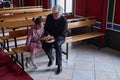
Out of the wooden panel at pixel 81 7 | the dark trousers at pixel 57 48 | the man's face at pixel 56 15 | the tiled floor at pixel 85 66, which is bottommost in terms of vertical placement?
the tiled floor at pixel 85 66

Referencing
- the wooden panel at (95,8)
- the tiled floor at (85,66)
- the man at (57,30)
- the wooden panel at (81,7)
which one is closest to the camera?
the tiled floor at (85,66)

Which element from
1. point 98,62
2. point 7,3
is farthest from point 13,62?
point 7,3

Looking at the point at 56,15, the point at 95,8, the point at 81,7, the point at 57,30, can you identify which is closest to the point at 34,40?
the point at 57,30

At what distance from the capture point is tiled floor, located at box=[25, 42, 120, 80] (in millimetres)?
3082

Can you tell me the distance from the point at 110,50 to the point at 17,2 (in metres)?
5.78

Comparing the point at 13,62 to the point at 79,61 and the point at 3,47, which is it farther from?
the point at 79,61

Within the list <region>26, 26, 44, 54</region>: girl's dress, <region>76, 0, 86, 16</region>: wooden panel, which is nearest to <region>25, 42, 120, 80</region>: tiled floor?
<region>26, 26, 44, 54</region>: girl's dress

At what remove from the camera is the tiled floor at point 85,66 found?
3082 millimetres

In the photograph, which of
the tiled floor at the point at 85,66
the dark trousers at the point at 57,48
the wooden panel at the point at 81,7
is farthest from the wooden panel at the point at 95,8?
the dark trousers at the point at 57,48

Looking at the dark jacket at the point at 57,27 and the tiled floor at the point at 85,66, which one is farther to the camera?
the dark jacket at the point at 57,27

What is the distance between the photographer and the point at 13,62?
3.55m

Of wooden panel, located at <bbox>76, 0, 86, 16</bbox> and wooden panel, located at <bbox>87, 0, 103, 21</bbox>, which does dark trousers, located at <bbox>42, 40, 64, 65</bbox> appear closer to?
wooden panel, located at <bbox>87, 0, 103, 21</bbox>

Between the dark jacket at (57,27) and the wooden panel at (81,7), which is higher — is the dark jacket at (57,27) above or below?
below

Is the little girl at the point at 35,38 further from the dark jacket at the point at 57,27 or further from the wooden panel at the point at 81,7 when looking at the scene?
the wooden panel at the point at 81,7
